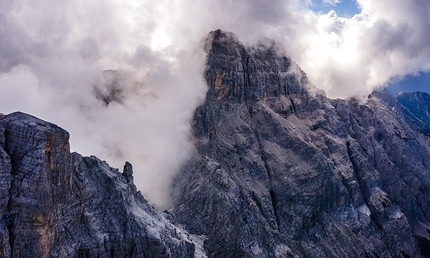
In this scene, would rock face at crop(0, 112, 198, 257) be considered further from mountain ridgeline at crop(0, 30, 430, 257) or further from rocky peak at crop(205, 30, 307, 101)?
rocky peak at crop(205, 30, 307, 101)

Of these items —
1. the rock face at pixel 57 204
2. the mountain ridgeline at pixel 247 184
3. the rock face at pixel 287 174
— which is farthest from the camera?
the rock face at pixel 287 174

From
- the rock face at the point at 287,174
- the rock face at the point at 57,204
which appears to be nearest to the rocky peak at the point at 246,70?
the rock face at the point at 287,174

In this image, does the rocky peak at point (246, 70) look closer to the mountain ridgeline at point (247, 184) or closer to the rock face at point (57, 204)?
the mountain ridgeline at point (247, 184)

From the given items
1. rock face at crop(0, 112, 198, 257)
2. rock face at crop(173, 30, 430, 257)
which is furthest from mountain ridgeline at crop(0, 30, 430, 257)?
rock face at crop(173, 30, 430, 257)

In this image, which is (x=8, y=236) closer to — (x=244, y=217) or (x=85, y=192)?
(x=85, y=192)

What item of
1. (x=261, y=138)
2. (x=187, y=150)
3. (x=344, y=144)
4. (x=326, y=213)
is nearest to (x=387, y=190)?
(x=344, y=144)

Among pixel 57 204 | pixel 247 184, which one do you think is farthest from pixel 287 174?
pixel 57 204
